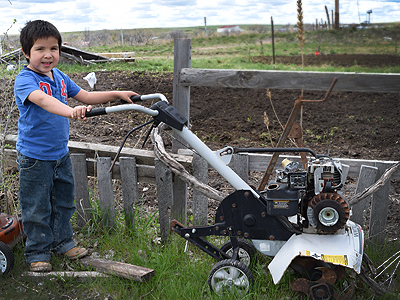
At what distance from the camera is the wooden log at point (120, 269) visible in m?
2.59

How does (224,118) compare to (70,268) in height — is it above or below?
above

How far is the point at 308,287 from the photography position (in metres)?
2.24

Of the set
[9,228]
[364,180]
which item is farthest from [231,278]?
[9,228]

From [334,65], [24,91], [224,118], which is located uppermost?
[334,65]

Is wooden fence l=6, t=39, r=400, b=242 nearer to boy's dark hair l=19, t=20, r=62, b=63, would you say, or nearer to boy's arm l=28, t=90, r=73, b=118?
boy's arm l=28, t=90, r=73, b=118

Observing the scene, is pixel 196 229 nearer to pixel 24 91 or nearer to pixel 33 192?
pixel 33 192

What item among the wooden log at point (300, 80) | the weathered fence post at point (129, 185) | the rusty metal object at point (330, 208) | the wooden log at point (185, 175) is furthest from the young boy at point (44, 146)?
the rusty metal object at point (330, 208)

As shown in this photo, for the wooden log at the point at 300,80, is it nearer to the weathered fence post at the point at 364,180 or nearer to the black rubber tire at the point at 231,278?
the weathered fence post at the point at 364,180

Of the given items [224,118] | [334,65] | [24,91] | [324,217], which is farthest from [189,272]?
[334,65]

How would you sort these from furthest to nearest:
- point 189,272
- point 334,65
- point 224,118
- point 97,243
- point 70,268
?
point 334,65 → point 224,118 → point 97,243 → point 70,268 → point 189,272

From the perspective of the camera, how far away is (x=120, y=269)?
2686mm

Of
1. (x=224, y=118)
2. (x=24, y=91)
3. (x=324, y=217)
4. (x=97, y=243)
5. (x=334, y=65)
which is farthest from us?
(x=334, y=65)

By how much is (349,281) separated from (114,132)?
167 inches

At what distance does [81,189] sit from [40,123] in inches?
37.7
